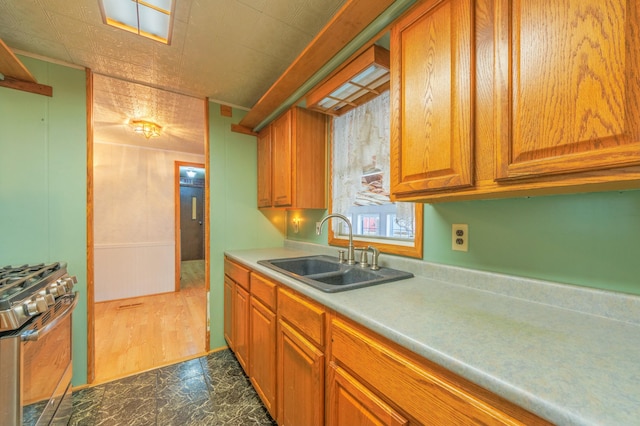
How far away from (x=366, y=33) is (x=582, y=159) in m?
1.11

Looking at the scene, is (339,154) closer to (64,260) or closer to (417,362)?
(417,362)

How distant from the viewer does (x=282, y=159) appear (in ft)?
7.04

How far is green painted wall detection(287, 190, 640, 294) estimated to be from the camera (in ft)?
2.58

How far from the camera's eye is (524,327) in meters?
0.74

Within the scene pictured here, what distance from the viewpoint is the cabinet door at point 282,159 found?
6.74 ft

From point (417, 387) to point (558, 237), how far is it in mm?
735

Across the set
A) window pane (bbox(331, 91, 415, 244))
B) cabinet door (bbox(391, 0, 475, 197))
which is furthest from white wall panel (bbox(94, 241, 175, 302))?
cabinet door (bbox(391, 0, 475, 197))

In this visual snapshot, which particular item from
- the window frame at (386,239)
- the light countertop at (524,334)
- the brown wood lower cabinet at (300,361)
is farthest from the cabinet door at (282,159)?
the light countertop at (524,334)

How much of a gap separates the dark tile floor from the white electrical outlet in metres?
1.46

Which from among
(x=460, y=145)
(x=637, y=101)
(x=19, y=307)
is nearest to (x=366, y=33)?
(x=460, y=145)

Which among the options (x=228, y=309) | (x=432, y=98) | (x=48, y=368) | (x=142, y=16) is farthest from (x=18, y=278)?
(x=432, y=98)

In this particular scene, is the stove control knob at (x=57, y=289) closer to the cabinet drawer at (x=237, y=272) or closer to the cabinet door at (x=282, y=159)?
the cabinet drawer at (x=237, y=272)

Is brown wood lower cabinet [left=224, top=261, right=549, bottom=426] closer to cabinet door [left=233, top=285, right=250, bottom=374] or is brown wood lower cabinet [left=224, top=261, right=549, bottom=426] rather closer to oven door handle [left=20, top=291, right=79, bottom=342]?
cabinet door [left=233, top=285, right=250, bottom=374]

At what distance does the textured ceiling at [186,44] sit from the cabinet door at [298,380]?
1.69 meters
